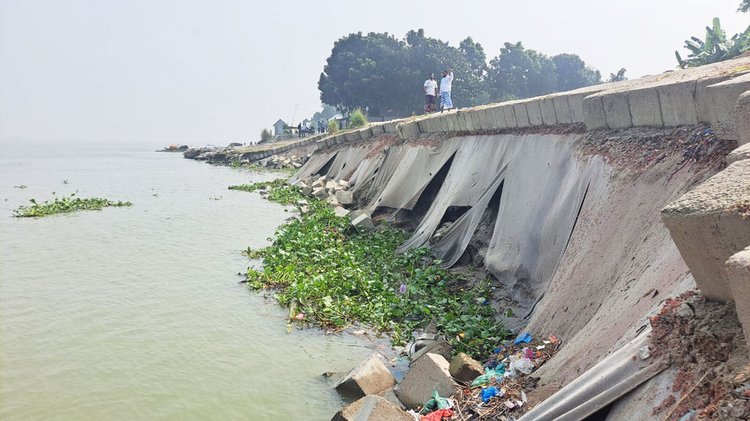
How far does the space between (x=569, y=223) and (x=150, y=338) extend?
467 centimetres

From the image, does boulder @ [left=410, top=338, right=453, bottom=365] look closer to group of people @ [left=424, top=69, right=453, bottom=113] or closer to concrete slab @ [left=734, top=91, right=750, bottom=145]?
concrete slab @ [left=734, top=91, right=750, bottom=145]

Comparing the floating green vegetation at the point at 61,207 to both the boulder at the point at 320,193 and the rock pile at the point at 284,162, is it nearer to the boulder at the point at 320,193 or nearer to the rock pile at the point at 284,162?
the boulder at the point at 320,193

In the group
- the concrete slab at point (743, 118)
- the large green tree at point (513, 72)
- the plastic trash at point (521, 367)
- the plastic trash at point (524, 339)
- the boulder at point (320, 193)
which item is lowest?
the plastic trash at point (524, 339)

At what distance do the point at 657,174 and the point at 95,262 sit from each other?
9.17m

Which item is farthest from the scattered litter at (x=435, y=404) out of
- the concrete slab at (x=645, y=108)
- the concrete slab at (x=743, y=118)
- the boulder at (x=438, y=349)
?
the concrete slab at (x=645, y=108)

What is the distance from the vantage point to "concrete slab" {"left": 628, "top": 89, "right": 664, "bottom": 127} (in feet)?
17.6

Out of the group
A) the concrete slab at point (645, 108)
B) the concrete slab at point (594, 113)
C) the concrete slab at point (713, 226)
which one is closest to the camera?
the concrete slab at point (713, 226)

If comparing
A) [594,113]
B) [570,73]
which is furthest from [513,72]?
[594,113]

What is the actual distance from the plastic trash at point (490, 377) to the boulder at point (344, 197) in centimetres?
1032

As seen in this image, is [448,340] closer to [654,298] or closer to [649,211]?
[649,211]

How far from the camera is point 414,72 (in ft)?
153

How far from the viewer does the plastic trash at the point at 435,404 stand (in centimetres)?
393

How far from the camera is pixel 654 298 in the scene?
3219mm

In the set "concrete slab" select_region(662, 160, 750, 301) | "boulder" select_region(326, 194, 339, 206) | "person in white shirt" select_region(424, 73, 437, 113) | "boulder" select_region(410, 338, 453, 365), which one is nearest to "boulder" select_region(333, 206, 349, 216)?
"boulder" select_region(326, 194, 339, 206)
